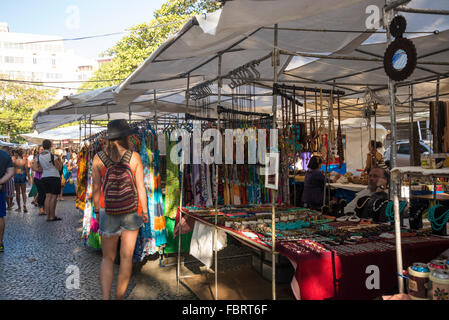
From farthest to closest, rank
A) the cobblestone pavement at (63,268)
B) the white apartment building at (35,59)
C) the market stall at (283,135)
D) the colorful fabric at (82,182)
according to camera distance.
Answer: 1. the white apartment building at (35,59)
2. the colorful fabric at (82,182)
3. the cobblestone pavement at (63,268)
4. the market stall at (283,135)

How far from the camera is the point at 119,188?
127 inches

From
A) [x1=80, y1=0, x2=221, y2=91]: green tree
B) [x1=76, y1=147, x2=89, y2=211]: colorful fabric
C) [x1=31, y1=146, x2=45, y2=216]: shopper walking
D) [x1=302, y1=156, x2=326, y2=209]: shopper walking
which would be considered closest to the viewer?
[x1=302, y1=156, x2=326, y2=209]: shopper walking

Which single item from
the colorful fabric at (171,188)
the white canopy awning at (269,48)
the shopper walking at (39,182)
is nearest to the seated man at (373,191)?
the white canopy awning at (269,48)

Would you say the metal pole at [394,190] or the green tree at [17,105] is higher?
the green tree at [17,105]

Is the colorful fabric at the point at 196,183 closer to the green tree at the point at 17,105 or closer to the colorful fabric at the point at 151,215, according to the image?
the colorful fabric at the point at 151,215

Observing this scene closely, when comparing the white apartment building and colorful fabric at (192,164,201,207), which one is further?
the white apartment building

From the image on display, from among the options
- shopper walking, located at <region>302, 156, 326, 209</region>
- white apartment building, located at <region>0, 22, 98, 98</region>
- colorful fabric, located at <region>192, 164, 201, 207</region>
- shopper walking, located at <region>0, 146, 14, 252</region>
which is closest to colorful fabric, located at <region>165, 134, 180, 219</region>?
colorful fabric, located at <region>192, 164, 201, 207</region>

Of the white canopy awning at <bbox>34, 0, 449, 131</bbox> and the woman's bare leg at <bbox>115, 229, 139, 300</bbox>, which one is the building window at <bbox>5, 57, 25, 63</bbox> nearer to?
the white canopy awning at <bbox>34, 0, 449, 131</bbox>

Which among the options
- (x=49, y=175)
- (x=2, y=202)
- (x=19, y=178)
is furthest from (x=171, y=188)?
(x=19, y=178)

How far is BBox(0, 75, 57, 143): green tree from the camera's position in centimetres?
2522

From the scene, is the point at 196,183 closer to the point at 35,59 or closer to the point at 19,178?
the point at 19,178

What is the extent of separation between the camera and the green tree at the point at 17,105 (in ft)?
82.7

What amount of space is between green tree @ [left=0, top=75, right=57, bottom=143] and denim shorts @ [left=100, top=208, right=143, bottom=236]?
25215 millimetres

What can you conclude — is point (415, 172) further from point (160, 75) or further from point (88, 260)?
point (88, 260)
